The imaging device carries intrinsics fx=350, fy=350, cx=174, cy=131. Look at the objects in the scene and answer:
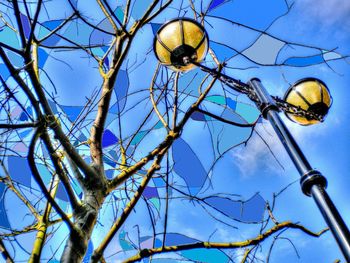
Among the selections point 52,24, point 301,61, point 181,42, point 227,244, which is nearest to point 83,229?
point 227,244

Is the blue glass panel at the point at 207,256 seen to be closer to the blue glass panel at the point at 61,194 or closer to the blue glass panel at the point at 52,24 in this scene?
the blue glass panel at the point at 61,194

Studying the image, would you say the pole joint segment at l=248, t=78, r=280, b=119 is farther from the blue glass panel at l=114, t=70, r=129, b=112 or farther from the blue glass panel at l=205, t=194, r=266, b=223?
the blue glass panel at l=114, t=70, r=129, b=112

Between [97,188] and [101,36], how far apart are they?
2.87 meters

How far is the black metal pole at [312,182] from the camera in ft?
4.31

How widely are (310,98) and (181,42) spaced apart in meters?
1.25

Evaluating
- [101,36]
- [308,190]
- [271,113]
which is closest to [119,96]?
[101,36]

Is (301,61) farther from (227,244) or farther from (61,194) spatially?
(61,194)

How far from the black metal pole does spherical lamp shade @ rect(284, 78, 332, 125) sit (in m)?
0.94

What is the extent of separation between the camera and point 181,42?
284cm

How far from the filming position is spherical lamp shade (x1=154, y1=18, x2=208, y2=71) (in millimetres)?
2838

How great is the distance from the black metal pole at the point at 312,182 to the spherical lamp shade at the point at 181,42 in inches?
34.1

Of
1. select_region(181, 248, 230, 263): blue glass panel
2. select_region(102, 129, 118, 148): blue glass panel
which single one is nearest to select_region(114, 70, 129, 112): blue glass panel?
select_region(102, 129, 118, 148): blue glass panel

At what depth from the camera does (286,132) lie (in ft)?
6.29

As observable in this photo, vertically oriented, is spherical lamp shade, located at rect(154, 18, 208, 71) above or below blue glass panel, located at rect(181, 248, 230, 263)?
above
